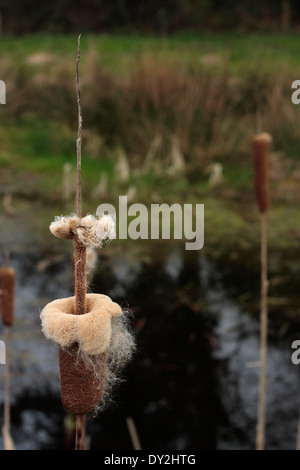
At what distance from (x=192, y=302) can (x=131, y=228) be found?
3.69 feet

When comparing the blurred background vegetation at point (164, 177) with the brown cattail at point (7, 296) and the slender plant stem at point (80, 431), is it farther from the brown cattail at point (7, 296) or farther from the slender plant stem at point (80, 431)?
the slender plant stem at point (80, 431)

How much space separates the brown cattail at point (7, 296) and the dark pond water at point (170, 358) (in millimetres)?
950

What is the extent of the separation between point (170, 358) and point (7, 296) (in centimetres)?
147

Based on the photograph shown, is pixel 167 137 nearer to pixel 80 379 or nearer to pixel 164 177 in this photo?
pixel 164 177

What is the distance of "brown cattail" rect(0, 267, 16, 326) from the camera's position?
1584mm

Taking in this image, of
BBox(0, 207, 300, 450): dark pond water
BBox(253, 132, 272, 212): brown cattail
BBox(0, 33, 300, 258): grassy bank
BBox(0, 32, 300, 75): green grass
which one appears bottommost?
BBox(0, 207, 300, 450): dark pond water

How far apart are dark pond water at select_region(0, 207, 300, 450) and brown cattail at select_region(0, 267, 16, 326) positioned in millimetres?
950

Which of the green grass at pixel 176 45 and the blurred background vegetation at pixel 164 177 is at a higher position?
the green grass at pixel 176 45

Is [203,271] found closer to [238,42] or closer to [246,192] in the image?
[246,192]

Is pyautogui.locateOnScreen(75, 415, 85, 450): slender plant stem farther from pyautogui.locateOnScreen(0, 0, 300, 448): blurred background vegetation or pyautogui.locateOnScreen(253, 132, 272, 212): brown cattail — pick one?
pyautogui.locateOnScreen(0, 0, 300, 448): blurred background vegetation

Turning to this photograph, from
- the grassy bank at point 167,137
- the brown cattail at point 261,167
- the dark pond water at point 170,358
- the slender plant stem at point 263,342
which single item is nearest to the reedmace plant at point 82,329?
the slender plant stem at point 263,342

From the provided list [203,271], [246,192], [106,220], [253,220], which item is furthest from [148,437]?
[246,192]

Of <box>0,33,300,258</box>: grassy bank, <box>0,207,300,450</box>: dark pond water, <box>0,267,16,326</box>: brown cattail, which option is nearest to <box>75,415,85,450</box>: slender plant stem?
<box>0,267,16,326</box>: brown cattail

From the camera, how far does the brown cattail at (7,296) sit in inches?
62.4
